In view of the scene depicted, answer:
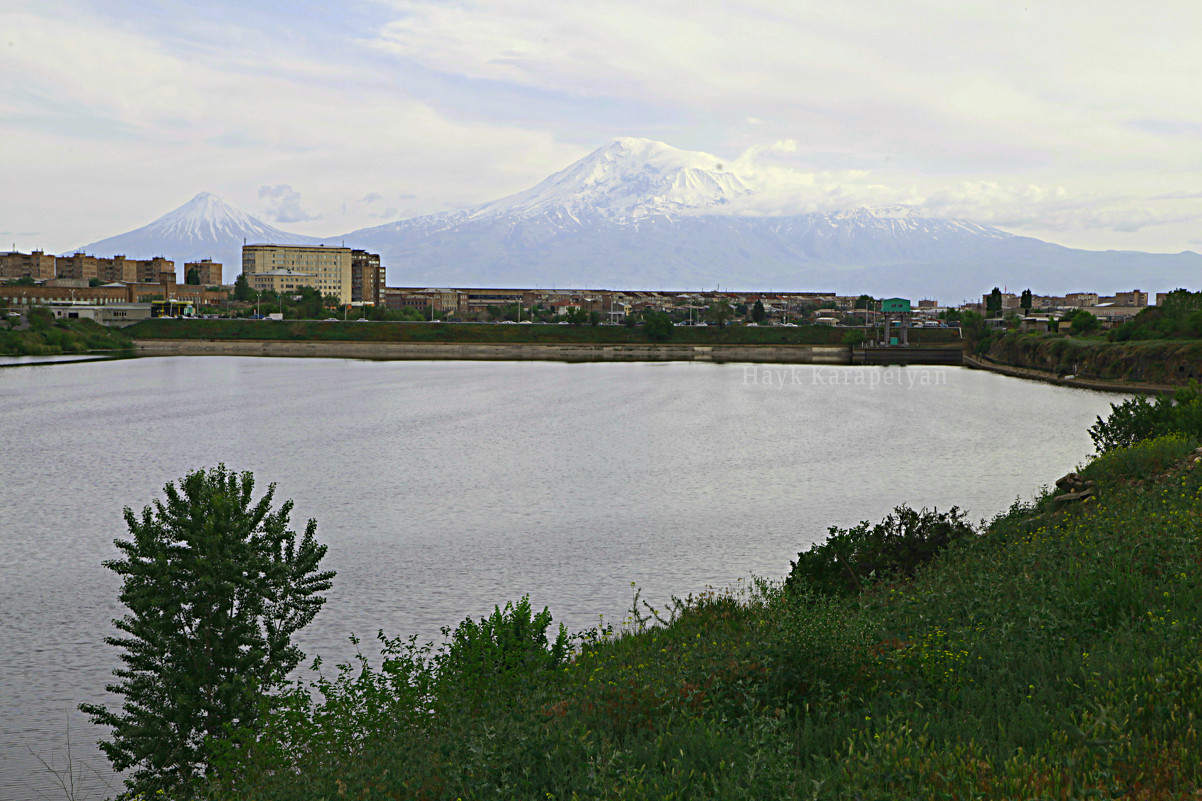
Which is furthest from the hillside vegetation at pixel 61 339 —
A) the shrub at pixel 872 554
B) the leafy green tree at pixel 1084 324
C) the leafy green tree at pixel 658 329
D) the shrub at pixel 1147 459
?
the leafy green tree at pixel 1084 324

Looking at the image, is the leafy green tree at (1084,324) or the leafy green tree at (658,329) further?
the leafy green tree at (658,329)

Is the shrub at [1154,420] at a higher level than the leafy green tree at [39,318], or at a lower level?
lower

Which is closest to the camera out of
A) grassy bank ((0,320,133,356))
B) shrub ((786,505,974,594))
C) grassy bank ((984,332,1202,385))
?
shrub ((786,505,974,594))

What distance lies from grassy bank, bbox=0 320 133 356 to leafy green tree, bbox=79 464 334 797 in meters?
112

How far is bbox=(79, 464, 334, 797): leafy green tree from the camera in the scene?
9906 mm

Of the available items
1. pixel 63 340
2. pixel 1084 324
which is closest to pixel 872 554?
pixel 1084 324

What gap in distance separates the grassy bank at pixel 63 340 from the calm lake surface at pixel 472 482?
38408 millimetres

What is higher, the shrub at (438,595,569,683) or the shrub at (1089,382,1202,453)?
the shrub at (1089,382,1202,453)

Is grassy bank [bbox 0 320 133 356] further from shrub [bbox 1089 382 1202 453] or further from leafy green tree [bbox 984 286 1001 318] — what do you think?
leafy green tree [bbox 984 286 1001 318]

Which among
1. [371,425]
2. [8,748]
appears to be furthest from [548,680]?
[371,425]

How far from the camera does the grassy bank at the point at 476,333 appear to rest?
418 ft

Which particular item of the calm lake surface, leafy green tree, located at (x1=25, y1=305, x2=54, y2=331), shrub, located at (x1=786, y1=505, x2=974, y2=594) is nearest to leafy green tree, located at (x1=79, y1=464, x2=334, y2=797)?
the calm lake surface

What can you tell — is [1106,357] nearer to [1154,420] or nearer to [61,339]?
[1154,420]

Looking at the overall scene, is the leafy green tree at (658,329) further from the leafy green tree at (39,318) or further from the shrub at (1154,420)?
the shrub at (1154,420)
